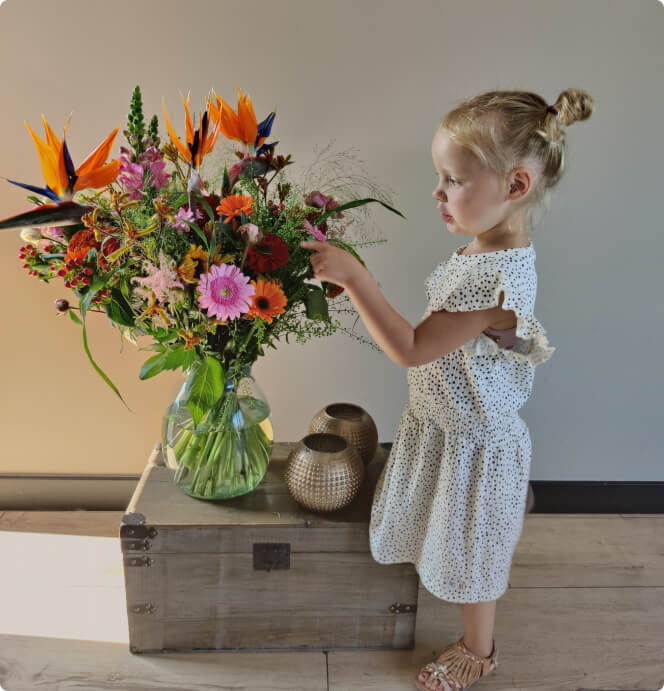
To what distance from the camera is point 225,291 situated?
2.84ft

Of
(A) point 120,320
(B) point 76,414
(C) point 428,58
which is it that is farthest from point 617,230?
(B) point 76,414

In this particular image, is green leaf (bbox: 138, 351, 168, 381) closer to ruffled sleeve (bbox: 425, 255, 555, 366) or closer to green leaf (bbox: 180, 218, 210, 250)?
green leaf (bbox: 180, 218, 210, 250)

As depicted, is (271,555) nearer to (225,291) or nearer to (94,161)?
(225,291)

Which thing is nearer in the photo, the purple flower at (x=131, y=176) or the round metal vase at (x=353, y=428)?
the purple flower at (x=131, y=176)

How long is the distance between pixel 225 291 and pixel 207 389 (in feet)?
0.65

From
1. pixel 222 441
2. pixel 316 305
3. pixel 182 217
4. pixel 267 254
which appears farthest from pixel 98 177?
pixel 222 441

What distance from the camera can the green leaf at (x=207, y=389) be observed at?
991 mm

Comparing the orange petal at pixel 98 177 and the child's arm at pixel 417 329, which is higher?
the orange petal at pixel 98 177

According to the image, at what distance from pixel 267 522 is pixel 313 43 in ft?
2.98

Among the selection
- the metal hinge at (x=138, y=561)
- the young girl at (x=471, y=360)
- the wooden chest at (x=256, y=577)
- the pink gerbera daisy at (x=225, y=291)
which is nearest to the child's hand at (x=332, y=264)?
the young girl at (x=471, y=360)

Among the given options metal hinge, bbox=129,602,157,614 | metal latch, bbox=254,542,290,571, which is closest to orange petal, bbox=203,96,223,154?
metal latch, bbox=254,542,290,571

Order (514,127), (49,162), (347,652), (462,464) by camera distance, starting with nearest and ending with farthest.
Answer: (49,162) < (514,127) < (462,464) < (347,652)

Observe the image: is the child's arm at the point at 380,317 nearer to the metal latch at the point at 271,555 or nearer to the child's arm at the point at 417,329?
the child's arm at the point at 417,329

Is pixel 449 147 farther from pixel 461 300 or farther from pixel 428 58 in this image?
pixel 428 58
